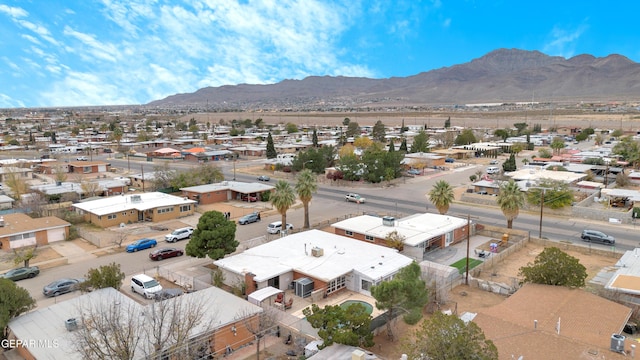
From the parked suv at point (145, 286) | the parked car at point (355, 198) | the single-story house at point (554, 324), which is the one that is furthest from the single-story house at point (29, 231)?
the single-story house at point (554, 324)

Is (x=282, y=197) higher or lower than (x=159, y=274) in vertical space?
higher

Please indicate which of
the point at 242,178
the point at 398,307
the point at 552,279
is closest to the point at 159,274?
the point at 398,307

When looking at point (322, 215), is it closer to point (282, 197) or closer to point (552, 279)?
point (282, 197)

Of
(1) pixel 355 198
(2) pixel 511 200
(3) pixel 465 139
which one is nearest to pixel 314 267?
(2) pixel 511 200

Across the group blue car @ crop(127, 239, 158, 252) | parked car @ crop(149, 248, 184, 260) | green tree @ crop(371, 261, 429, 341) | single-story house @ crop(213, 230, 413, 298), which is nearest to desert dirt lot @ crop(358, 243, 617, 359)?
green tree @ crop(371, 261, 429, 341)

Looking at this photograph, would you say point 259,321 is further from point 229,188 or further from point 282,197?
point 229,188
